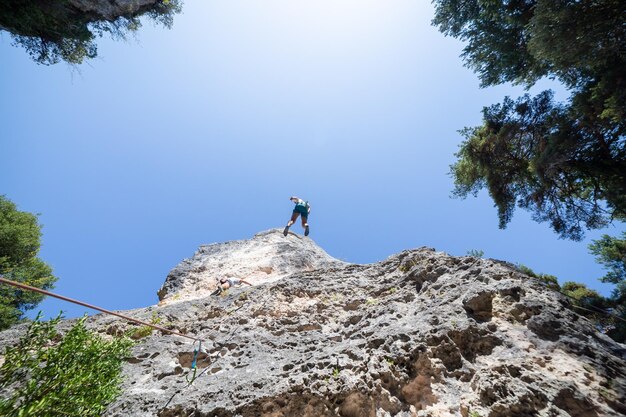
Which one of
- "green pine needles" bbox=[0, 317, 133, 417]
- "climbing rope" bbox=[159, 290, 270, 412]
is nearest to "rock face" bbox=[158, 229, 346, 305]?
"climbing rope" bbox=[159, 290, 270, 412]

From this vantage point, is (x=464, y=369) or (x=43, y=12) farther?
(x=43, y=12)

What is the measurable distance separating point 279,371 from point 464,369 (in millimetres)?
2726

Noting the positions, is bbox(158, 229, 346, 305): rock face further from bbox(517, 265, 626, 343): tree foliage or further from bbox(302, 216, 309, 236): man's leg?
bbox(517, 265, 626, 343): tree foliage

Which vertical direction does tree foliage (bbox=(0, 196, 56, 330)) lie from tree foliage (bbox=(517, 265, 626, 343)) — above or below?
above

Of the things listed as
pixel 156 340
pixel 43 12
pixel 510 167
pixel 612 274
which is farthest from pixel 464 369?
pixel 43 12

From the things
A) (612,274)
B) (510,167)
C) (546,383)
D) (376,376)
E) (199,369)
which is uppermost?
(510,167)

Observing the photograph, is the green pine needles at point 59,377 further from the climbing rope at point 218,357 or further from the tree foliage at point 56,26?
the tree foliage at point 56,26

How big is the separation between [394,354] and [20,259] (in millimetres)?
17946

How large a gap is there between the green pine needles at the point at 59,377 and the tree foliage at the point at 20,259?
37.4 ft

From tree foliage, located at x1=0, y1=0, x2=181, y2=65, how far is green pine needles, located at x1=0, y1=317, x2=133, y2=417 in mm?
13152

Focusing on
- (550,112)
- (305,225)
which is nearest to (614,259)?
(550,112)

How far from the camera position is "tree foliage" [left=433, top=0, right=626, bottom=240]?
764 cm

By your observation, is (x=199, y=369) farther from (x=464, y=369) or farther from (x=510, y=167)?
(x=510, y=167)

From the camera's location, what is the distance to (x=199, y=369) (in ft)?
17.9
